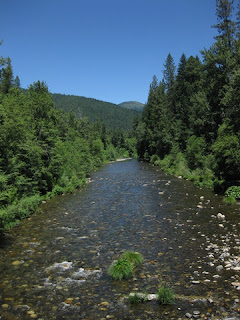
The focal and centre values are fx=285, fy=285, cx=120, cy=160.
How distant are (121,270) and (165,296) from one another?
2284 mm

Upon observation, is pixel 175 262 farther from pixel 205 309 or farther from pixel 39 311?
pixel 39 311

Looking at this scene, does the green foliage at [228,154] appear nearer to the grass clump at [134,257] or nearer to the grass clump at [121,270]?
the grass clump at [134,257]

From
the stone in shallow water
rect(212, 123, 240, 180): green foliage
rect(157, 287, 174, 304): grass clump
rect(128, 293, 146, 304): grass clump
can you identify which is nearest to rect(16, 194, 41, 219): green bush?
the stone in shallow water

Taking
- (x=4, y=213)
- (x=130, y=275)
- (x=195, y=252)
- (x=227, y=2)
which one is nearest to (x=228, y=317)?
(x=130, y=275)

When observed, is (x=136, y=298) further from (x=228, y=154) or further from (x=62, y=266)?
(x=228, y=154)

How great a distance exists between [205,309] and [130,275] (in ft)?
10.1

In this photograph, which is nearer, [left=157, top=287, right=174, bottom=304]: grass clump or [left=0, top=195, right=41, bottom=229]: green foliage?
[left=157, top=287, right=174, bottom=304]: grass clump

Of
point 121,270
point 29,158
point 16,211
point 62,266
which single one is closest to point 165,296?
point 121,270

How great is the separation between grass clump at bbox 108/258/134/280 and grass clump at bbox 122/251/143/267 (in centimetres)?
45

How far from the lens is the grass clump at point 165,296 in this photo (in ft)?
27.9

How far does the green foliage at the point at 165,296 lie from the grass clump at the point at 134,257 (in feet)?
8.37

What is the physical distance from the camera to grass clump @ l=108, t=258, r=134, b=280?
10273 mm

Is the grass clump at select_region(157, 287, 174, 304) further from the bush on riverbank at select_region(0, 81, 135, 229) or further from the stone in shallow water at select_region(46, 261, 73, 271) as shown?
the bush on riverbank at select_region(0, 81, 135, 229)

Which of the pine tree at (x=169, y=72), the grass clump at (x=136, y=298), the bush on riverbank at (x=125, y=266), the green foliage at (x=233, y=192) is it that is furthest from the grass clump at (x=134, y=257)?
the pine tree at (x=169, y=72)
